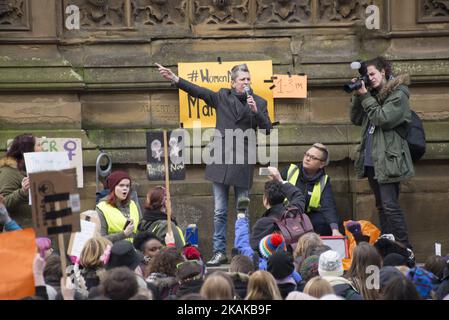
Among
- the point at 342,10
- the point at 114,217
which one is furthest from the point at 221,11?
the point at 114,217

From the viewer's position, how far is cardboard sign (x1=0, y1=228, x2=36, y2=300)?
8.68 meters

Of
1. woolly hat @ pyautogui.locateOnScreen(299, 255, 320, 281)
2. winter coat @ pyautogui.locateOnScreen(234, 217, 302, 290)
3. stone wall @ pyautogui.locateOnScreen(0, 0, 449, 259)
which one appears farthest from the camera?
stone wall @ pyautogui.locateOnScreen(0, 0, 449, 259)

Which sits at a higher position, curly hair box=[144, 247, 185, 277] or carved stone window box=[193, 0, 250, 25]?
carved stone window box=[193, 0, 250, 25]

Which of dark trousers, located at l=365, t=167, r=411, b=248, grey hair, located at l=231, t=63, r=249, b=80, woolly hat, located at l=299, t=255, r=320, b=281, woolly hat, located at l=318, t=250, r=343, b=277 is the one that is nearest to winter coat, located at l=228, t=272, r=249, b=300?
woolly hat, located at l=318, t=250, r=343, b=277

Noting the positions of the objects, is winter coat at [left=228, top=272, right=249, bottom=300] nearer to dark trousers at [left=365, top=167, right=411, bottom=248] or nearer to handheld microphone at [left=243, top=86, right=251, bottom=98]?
dark trousers at [left=365, top=167, right=411, bottom=248]

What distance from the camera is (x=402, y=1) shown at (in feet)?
47.4

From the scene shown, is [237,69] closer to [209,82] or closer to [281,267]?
[209,82]

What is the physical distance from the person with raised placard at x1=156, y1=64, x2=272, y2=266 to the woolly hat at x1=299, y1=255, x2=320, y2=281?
259 centimetres

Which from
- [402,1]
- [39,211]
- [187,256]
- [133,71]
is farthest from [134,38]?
[39,211]

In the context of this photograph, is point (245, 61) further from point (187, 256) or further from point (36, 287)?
point (36, 287)

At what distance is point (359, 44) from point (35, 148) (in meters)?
3.85

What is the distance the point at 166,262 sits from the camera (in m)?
10.2

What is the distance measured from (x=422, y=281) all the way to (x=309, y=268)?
3.94 feet

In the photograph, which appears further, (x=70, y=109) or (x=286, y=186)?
(x=70, y=109)
